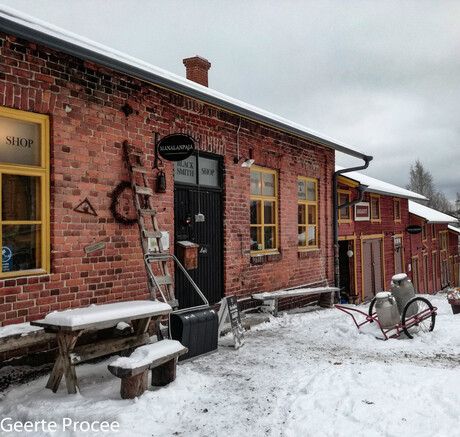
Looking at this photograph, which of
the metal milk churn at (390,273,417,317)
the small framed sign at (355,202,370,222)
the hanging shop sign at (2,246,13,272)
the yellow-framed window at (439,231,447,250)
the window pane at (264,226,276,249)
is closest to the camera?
the hanging shop sign at (2,246,13,272)

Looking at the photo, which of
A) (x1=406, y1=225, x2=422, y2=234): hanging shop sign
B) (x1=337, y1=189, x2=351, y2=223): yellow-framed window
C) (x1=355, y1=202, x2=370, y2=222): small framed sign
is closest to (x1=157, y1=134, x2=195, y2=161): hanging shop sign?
(x1=337, y1=189, x2=351, y2=223): yellow-framed window

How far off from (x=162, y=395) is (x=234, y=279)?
3.81 m

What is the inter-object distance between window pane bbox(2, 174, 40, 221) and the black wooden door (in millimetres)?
2266

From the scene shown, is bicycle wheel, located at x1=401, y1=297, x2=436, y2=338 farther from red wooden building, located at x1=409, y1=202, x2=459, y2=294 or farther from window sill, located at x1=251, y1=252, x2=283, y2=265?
red wooden building, located at x1=409, y1=202, x2=459, y2=294

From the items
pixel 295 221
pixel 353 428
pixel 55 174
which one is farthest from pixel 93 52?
pixel 295 221

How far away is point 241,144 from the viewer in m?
7.94

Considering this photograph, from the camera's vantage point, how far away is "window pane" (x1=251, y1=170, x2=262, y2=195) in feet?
27.5

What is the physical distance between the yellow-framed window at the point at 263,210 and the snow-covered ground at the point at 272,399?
2996mm

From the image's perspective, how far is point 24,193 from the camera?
4.69 m

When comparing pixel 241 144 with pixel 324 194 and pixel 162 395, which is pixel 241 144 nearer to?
pixel 324 194

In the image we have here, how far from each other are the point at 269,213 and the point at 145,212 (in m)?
3.94

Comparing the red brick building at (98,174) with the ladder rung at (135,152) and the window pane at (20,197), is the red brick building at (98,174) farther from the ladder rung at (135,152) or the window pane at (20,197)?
the ladder rung at (135,152)

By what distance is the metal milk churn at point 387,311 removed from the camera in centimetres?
700

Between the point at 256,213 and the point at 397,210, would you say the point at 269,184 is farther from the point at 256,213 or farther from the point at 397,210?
the point at 397,210
